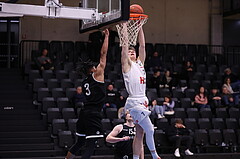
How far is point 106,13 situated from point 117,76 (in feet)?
28.0

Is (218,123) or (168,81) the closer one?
(218,123)

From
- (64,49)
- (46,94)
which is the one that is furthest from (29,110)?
(64,49)

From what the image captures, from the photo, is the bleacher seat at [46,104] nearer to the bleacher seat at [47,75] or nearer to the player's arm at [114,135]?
the bleacher seat at [47,75]

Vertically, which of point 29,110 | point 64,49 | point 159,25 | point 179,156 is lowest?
point 179,156

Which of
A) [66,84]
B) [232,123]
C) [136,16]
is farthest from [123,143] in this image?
[232,123]

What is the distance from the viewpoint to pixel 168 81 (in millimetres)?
17047

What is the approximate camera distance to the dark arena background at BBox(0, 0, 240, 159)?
44.4ft

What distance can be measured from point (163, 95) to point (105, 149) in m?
3.73

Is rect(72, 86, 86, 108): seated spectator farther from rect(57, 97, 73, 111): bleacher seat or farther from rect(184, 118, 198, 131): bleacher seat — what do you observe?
rect(184, 118, 198, 131): bleacher seat

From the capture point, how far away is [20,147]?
1322 centimetres

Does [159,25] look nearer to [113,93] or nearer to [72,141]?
[113,93]

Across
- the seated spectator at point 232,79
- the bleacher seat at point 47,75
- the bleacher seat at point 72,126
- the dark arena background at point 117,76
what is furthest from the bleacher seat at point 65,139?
the seated spectator at point 232,79

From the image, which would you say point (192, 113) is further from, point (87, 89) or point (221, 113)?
point (87, 89)

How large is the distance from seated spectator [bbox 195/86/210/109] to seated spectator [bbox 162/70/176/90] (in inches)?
53.2
